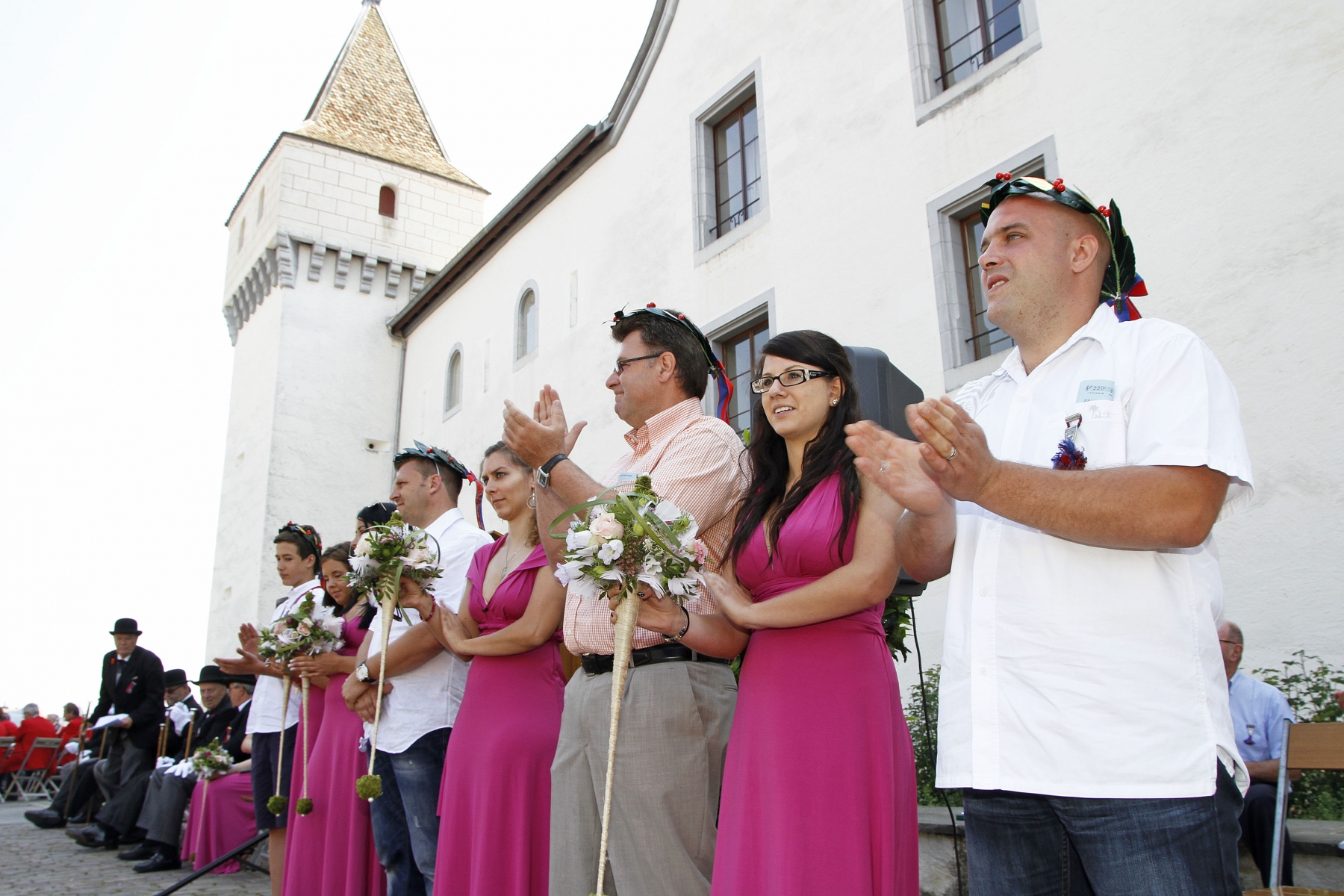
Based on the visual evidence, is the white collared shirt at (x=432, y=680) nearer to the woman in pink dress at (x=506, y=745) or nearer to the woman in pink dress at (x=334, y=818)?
the woman in pink dress at (x=334, y=818)

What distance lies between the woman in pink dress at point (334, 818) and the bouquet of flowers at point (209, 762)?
353cm

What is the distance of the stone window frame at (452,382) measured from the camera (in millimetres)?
21000

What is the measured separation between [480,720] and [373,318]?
22.1 meters

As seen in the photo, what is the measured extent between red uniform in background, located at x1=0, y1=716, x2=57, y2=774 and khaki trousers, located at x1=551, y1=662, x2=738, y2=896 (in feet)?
56.4

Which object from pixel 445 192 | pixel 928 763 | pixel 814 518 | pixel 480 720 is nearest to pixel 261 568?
pixel 445 192

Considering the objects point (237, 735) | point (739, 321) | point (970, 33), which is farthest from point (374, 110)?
point (237, 735)

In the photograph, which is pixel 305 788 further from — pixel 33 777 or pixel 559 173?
pixel 33 777

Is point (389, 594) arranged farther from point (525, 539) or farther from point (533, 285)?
point (533, 285)

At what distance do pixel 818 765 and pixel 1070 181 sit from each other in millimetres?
7628

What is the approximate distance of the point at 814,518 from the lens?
9.06 feet

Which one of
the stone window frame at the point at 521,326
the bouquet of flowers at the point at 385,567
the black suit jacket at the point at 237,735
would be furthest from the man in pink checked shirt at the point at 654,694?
the stone window frame at the point at 521,326

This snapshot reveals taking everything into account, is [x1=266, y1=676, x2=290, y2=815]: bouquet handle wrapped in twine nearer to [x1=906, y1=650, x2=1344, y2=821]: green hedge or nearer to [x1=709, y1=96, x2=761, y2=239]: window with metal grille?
[x1=906, y1=650, x2=1344, y2=821]: green hedge

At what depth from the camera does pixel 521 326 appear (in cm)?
1889

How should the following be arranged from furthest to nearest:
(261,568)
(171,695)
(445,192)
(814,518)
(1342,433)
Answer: (445,192), (261,568), (171,695), (1342,433), (814,518)
